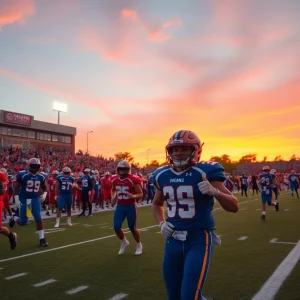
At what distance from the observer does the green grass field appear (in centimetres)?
442

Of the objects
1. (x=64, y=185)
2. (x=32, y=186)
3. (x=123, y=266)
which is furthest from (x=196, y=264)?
(x=64, y=185)

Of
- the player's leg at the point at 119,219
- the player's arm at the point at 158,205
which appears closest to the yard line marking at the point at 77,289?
the player's arm at the point at 158,205

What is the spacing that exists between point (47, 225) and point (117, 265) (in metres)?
5.90

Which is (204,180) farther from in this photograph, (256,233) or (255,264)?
(256,233)

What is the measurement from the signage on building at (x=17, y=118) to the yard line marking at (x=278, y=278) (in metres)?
38.6

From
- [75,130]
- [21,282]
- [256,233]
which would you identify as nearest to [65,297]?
[21,282]

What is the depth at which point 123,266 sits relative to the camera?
5.71 metres

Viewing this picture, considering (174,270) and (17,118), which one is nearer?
(174,270)

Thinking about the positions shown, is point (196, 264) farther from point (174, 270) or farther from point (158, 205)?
point (158, 205)

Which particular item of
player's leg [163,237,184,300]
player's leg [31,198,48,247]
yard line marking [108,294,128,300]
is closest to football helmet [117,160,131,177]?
player's leg [31,198,48,247]

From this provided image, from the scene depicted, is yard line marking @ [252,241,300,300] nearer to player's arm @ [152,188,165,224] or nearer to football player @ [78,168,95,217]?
player's arm @ [152,188,165,224]

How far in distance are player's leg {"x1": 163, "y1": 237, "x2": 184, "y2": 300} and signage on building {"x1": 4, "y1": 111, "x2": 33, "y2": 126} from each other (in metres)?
40.2

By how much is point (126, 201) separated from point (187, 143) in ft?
12.9

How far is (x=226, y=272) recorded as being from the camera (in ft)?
17.1
